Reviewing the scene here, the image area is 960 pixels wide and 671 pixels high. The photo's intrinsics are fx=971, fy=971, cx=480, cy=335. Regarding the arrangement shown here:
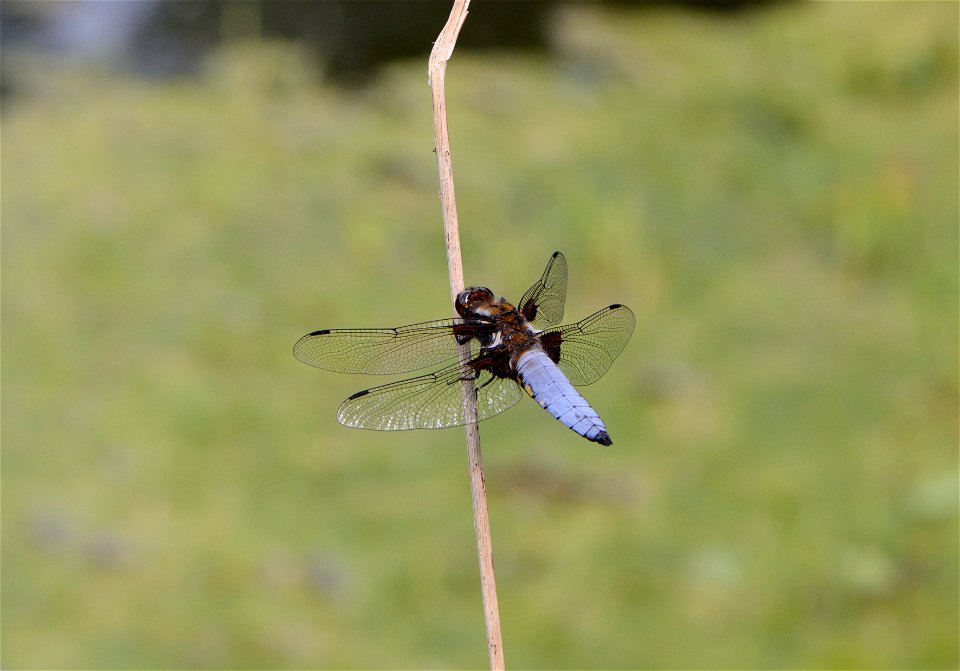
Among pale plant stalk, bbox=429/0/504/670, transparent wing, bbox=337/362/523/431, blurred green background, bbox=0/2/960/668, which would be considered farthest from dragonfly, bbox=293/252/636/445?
blurred green background, bbox=0/2/960/668

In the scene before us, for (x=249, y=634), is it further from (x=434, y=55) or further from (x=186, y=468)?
(x=434, y=55)

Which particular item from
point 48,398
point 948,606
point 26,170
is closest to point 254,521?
point 48,398

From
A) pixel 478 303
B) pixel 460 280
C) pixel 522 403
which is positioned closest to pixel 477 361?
pixel 478 303

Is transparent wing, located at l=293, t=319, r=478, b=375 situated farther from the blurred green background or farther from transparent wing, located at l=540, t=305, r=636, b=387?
the blurred green background

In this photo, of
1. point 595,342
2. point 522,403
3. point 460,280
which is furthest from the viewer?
point 522,403

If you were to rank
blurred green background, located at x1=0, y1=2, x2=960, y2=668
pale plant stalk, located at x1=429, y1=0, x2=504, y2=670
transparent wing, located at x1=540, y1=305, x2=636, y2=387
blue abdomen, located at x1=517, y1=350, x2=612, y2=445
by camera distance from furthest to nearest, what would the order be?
blurred green background, located at x1=0, y1=2, x2=960, y2=668 < transparent wing, located at x1=540, y1=305, x2=636, y2=387 < blue abdomen, located at x1=517, y1=350, x2=612, y2=445 < pale plant stalk, located at x1=429, y1=0, x2=504, y2=670

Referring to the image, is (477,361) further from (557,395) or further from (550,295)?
(550,295)
